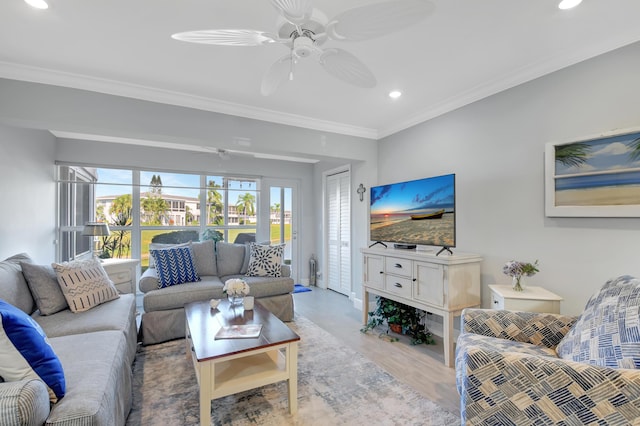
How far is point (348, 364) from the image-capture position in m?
2.52

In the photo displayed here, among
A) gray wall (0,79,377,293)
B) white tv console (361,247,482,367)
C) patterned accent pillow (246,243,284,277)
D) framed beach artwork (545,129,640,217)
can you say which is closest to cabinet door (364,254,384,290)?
white tv console (361,247,482,367)

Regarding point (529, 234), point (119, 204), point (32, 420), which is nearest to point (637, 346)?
point (529, 234)

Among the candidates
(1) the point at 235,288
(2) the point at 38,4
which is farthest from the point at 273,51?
(1) the point at 235,288

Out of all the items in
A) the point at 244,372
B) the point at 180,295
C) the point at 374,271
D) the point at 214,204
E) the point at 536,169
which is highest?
the point at 536,169

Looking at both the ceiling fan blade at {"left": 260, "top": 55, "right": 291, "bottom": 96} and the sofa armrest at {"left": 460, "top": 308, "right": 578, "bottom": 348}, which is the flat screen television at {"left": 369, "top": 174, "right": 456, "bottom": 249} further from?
the ceiling fan blade at {"left": 260, "top": 55, "right": 291, "bottom": 96}

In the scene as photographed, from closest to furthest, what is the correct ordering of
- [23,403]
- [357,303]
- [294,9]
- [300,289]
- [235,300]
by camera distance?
[23,403] < [294,9] < [235,300] < [357,303] < [300,289]

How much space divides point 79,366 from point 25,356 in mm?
381

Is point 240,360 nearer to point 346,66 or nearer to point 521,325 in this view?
Answer: point 521,325

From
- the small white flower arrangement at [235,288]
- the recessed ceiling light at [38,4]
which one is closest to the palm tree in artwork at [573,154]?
the small white flower arrangement at [235,288]

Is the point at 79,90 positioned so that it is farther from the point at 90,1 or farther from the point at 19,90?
the point at 90,1

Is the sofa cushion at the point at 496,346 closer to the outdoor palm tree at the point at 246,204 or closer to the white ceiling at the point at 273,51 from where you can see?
the white ceiling at the point at 273,51

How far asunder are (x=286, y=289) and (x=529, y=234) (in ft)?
8.45

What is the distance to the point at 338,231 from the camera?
4.96 m

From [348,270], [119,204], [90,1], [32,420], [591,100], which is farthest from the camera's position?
[348,270]
